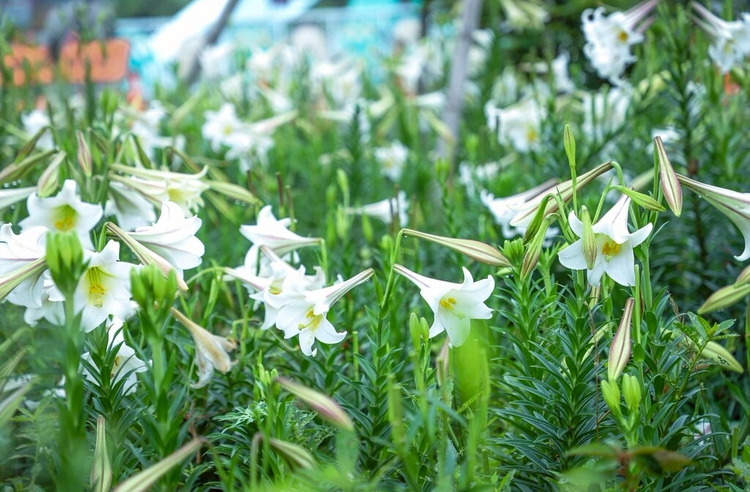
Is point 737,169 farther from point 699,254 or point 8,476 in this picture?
point 8,476

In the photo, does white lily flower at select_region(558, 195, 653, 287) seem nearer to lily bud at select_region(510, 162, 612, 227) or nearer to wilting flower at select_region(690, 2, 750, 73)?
lily bud at select_region(510, 162, 612, 227)

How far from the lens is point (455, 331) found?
1.02 meters

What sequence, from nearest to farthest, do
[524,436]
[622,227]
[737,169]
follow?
[622,227] < [524,436] < [737,169]

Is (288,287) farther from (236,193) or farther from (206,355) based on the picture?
(236,193)

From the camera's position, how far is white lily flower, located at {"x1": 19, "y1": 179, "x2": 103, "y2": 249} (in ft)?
3.72

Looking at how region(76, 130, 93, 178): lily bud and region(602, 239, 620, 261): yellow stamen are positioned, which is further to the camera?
A: region(76, 130, 93, 178): lily bud

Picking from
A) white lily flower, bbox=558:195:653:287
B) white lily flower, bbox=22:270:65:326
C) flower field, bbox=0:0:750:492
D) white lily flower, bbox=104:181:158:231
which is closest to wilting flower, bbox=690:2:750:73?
flower field, bbox=0:0:750:492

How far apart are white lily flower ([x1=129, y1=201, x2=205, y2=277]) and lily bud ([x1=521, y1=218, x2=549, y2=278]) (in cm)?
47

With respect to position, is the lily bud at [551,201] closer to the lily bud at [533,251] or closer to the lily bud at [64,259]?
the lily bud at [533,251]

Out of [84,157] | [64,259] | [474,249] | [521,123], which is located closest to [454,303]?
[474,249]

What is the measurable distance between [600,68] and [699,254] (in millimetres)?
650

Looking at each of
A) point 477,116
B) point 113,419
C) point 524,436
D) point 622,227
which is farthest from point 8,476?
point 477,116

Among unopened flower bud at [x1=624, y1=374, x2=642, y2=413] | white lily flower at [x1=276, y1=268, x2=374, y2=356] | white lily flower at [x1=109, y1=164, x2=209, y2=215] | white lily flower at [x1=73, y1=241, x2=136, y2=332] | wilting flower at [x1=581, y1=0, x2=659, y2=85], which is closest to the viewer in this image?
unopened flower bud at [x1=624, y1=374, x2=642, y2=413]

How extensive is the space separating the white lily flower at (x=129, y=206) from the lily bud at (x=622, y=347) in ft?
2.87
